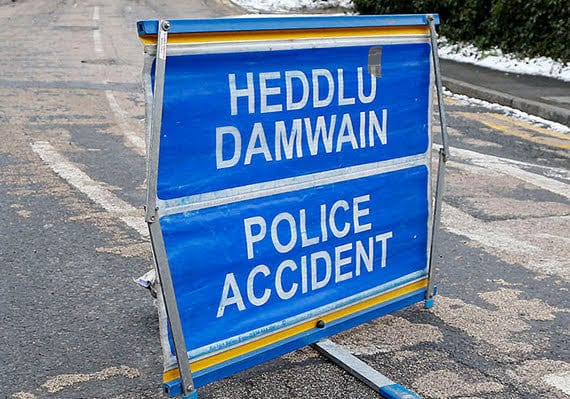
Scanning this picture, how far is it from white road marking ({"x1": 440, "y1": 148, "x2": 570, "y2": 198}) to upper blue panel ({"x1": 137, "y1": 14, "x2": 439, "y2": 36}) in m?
3.34

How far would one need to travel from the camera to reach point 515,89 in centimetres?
1165

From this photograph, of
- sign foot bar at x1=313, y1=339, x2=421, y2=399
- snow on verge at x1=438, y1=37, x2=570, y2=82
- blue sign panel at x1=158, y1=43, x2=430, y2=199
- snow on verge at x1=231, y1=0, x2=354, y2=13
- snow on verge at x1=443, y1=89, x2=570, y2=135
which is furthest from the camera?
snow on verge at x1=231, y1=0, x2=354, y2=13

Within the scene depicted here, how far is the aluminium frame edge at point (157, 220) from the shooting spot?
2879mm

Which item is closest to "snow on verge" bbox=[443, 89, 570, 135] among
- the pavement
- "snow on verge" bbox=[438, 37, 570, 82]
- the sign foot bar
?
the pavement

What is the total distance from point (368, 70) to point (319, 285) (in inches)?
39.0

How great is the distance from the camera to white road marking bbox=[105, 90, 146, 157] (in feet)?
26.1

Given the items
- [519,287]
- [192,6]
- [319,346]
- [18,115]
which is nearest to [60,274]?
[319,346]

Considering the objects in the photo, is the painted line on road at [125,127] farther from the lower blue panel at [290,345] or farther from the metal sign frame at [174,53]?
the metal sign frame at [174,53]

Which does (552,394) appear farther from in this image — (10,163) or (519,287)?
(10,163)

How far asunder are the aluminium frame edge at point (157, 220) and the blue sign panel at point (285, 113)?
0.06 metres

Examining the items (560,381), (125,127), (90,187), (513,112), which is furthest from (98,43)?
(560,381)

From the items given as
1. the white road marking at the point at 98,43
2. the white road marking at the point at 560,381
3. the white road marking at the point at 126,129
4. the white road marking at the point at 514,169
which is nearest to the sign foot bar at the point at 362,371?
the white road marking at the point at 560,381

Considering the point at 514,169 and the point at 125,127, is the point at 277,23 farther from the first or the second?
the point at 125,127

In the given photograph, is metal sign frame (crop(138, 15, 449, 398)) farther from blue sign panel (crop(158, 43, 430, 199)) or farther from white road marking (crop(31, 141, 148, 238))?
white road marking (crop(31, 141, 148, 238))
